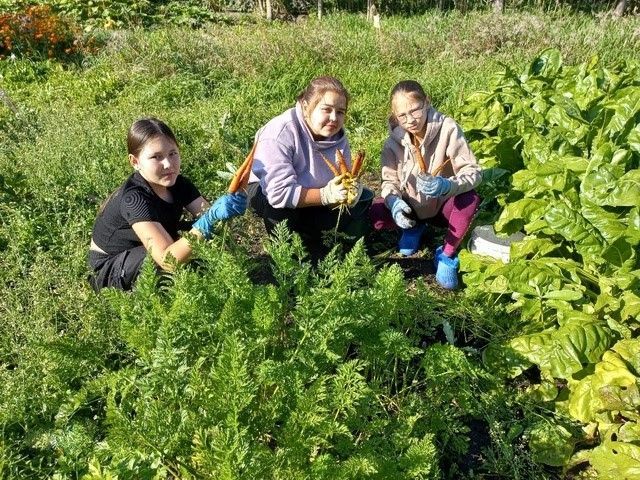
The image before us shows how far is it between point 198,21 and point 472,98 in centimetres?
689

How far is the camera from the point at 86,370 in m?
1.98

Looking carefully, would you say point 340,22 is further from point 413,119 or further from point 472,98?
point 413,119

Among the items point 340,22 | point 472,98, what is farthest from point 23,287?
point 340,22

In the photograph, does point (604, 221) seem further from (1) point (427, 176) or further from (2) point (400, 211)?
(2) point (400, 211)

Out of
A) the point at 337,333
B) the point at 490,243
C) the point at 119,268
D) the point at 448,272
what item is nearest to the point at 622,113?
the point at 490,243

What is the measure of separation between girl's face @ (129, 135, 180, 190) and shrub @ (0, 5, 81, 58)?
5.00 m

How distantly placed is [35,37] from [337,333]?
21.8 ft

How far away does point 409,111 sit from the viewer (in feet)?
9.84

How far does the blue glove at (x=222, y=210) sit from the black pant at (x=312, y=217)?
23.9 inches

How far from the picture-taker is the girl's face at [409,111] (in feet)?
9.82

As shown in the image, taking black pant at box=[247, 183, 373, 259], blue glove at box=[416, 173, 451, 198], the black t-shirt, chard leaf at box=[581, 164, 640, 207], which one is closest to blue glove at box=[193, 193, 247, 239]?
the black t-shirt

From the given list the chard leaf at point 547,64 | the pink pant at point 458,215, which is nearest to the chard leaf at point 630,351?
the pink pant at point 458,215

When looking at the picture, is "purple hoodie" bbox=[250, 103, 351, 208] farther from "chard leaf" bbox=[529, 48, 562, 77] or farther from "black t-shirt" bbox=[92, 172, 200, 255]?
"chard leaf" bbox=[529, 48, 562, 77]

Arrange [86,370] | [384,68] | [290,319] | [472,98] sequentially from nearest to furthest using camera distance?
[86,370]
[290,319]
[472,98]
[384,68]
